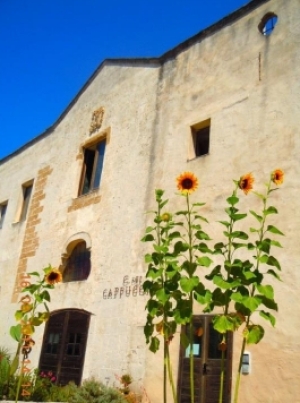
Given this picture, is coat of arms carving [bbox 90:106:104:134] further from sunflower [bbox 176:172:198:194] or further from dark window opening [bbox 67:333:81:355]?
sunflower [bbox 176:172:198:194]

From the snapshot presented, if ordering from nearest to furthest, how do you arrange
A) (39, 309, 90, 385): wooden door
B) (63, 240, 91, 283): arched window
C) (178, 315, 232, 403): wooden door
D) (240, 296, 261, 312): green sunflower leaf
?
1. (240, 296, 261, 312): green sunflower leaf
2. (178, 315, 232, 403): wooden door
3. (39, 309, 90, 385): wooden door
4. (63, 240, 91, 283): arched window


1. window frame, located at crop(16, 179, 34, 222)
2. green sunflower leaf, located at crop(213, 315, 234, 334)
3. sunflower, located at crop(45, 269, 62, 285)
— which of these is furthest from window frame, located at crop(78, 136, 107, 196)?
green sunflower leaf, located at crop(213, 315, 234, 334)

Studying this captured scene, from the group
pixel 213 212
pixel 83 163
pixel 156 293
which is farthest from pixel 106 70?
pixel 156 293

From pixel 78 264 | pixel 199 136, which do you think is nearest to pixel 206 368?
pixel 199 136

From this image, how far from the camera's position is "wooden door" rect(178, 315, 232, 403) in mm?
5949

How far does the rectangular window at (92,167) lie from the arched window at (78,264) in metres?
1.43

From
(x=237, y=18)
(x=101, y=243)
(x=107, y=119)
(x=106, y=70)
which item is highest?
(x=106, y=70)

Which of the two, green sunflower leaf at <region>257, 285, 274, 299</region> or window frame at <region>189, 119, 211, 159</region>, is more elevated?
window frame at <region>189, 119, 211, 159</region>

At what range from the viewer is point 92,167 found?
1073 cm

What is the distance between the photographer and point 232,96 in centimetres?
756

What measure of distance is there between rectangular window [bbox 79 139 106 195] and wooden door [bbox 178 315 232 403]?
4868 mm

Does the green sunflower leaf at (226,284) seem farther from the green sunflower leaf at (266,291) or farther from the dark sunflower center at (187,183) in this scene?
the dark sunflower center at (187,183)

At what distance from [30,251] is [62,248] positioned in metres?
1.62

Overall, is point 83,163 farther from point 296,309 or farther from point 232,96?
point 296,309
